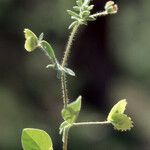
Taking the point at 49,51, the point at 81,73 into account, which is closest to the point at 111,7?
the point at 49,51

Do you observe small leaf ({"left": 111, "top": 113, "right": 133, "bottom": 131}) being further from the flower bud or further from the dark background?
the dark background

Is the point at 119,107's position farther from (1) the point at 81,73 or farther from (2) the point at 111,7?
→ (1) the point at 81,73

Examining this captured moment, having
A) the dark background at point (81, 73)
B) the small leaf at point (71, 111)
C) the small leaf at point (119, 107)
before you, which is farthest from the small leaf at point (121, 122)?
the dark background at point (81, 73)

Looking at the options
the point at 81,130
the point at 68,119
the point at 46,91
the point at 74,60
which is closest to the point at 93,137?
the point at 81,130

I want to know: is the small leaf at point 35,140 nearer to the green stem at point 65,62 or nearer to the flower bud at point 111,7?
the green stem at point 65,62

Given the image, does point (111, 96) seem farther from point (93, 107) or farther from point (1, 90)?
point (1, 90)

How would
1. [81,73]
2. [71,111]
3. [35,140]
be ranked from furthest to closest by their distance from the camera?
[81,73], [35,140], [71,111]
